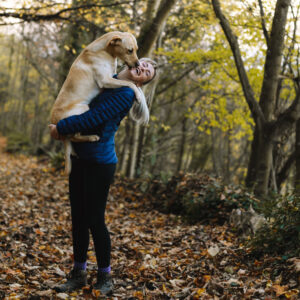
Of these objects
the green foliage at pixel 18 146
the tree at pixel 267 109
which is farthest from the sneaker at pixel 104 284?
the green foliage at pixel 18 146

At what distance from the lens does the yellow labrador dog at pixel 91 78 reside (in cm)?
273

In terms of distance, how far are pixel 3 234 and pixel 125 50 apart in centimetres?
299

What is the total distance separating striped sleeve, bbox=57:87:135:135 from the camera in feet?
8.54

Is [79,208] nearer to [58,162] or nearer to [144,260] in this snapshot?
[144,260]

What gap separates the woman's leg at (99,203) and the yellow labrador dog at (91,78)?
0.80 feet

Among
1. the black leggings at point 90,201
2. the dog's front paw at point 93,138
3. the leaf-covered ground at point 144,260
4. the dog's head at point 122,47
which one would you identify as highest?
the dog's head at point 122,47

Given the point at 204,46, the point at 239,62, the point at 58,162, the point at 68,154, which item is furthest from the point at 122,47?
the point at 204,46

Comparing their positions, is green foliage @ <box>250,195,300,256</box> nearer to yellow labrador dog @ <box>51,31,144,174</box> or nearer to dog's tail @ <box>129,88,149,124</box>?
dog's tail @ <box>129,88,149,124</box>

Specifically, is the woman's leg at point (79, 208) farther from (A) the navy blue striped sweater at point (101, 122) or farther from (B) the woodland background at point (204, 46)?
(B) the woodland background at point (204, 46)

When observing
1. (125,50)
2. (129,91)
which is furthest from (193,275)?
(125,50)

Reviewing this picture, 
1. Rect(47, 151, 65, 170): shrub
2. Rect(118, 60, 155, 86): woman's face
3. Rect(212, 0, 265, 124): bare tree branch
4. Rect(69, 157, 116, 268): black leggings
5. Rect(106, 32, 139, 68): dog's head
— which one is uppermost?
Rect(212, 0, 265, 124): bare tree branch

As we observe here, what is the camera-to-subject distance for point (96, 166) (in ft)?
9.03

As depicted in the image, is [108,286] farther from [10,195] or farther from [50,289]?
[10,195]

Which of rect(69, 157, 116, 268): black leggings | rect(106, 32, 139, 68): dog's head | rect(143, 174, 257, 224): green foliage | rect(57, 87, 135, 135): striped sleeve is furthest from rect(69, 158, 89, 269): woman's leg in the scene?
rect(143, 174, 257, 224): green foliage
